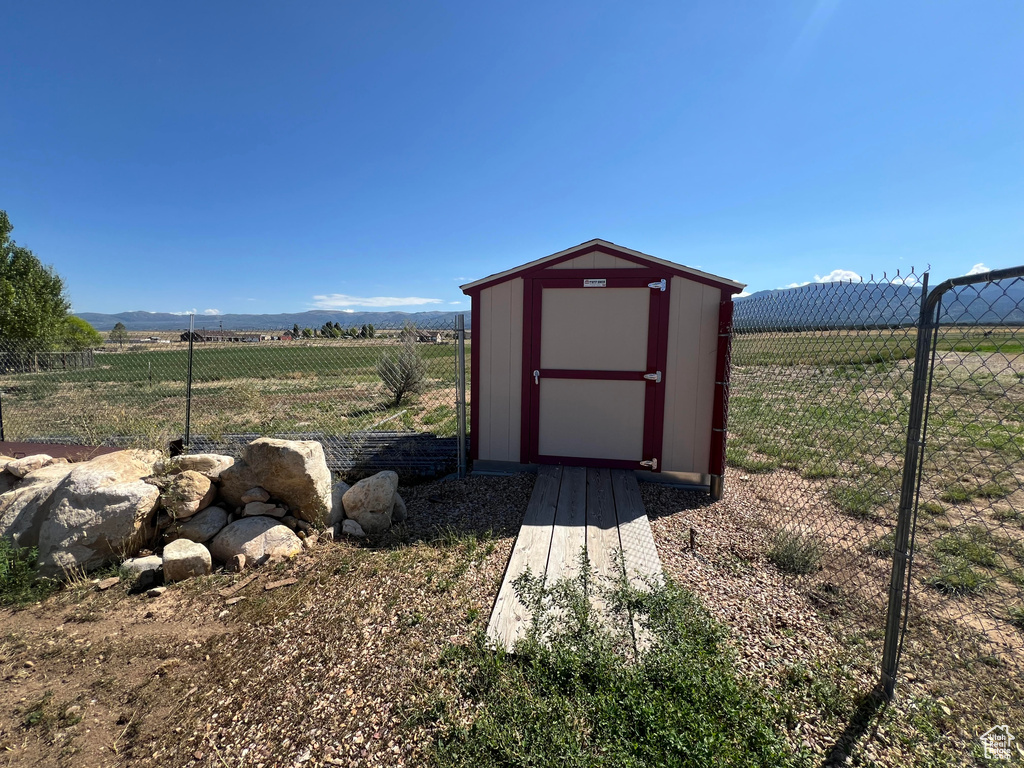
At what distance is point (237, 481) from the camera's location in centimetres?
385

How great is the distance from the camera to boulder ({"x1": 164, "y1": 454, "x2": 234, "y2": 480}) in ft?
12.6

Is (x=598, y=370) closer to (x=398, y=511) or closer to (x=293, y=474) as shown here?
(x=398, y=511)

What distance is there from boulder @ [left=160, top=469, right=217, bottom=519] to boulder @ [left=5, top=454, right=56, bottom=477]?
1725 millimetres

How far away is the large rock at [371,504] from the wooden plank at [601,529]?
6.19 feet

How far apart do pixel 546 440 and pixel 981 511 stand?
4.36m

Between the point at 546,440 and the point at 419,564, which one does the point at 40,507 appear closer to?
the point at 419,564

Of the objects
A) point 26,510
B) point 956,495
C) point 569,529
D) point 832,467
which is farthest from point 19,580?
point 956,495

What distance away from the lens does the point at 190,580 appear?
10.7 ft

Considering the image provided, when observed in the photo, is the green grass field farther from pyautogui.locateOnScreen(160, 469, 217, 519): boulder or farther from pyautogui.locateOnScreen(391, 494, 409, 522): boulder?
pyautogui.locateOnScreen(391, 494, 409, 522): boulder

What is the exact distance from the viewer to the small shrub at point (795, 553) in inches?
126

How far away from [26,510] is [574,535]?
14.7ft

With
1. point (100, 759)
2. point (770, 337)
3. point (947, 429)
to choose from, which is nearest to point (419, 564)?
point (100, 759)

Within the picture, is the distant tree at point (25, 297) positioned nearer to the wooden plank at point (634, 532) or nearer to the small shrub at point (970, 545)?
the wooden plank at point (634, 532)

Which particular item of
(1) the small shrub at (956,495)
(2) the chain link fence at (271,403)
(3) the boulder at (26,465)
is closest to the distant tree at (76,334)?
(2) the chain link fence at (271,403)
